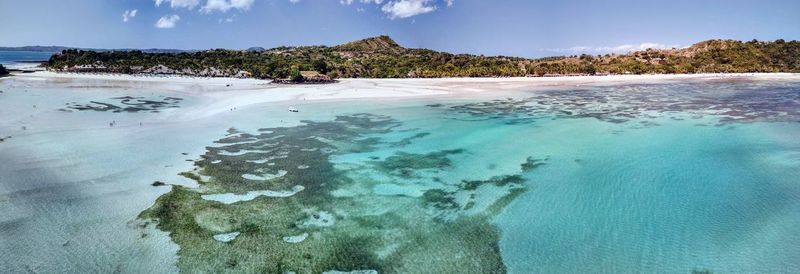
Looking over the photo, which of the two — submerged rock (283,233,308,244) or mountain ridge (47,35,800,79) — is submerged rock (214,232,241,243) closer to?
submerged rock (283,233,308,244)

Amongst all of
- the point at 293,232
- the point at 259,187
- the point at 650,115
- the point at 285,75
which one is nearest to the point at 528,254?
the point at 293,232

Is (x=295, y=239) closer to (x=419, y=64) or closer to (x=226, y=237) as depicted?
(x=226, y=237)

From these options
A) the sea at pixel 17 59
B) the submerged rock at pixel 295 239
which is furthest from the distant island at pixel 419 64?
the submerged rock at pixel 295 239

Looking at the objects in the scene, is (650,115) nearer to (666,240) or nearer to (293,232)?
(666,240)

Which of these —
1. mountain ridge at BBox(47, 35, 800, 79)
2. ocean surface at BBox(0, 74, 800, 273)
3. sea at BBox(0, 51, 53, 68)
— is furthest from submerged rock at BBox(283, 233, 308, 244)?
sea at BBox(0, 51, 53, 68)

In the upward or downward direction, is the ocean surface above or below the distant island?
below
